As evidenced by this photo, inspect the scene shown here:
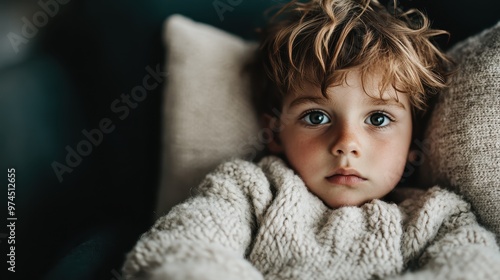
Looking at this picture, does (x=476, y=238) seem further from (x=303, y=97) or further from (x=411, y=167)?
(x=303, y=97)

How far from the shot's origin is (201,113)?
1012 millimetres

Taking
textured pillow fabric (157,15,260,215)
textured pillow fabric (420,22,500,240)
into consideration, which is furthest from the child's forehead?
textured pillow fabric (157,15,260,215)

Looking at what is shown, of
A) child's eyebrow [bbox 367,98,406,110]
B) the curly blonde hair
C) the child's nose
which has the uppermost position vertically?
the curly blonde hair

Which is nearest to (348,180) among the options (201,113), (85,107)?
(201,113)

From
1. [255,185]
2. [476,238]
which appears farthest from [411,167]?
[255,185]

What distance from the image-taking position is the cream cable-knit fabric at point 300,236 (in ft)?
2.26

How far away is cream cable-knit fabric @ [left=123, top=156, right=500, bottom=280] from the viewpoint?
69 cm

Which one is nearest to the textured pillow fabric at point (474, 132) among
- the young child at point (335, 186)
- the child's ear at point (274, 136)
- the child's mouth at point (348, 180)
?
the young child at point (335, 186)

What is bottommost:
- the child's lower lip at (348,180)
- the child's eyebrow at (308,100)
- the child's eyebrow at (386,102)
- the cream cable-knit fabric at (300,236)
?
the cream cable-knit fabric at (300,236)

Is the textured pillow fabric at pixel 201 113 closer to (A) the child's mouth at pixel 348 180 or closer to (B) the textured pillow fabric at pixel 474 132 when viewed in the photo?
(A) the child's mouth at pixel 348 180

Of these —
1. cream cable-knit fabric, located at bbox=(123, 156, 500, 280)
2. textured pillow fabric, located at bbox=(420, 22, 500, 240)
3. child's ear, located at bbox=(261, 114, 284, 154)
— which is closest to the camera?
cream cable-knit fabric, located at bbox=(123, 156, 500, 280)

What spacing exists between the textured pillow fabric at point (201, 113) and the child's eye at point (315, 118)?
16cm

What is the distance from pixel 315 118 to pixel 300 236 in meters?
0.24

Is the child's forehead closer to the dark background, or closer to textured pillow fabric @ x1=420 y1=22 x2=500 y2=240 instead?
textured pillow fabric @ x1=420 y1=22 x2=500 y2=240
